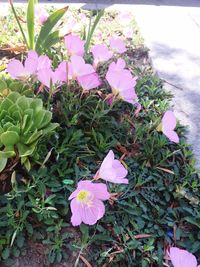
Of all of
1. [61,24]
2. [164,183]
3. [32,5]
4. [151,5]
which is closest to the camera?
[164,183]

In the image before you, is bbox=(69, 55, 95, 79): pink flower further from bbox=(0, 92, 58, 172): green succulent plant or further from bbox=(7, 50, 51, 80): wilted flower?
bbox=(0, 92, 58, 172): green succulent plant

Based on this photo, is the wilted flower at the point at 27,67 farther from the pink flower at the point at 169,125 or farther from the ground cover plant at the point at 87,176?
the pink flower at the point at 169,125

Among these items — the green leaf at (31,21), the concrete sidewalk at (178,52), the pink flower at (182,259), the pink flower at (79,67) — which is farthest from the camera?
the concrete sidewalk at (178,52)

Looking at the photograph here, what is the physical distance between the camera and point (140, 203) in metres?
1.82

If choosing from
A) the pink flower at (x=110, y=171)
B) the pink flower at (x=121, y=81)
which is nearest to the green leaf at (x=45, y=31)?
the pink flower at (x=121, y=81)

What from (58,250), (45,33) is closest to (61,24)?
(45,33)

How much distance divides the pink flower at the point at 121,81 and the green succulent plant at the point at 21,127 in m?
0.37

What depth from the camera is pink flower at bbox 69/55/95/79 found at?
1.80 metres

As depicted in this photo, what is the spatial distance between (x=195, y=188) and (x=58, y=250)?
0.80 metres

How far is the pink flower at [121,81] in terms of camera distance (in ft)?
6.02

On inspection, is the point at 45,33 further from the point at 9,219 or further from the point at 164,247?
the point at 164,247

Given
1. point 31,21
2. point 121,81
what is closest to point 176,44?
point 31,21

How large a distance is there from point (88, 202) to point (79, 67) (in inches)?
27.9

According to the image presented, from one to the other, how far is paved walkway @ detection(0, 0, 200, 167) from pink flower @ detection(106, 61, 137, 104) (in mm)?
617
